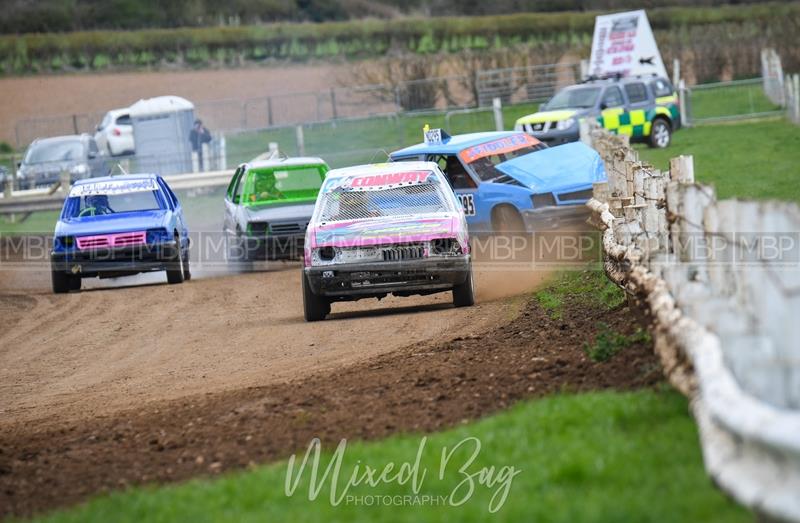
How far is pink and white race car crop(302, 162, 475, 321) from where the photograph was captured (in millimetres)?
13297

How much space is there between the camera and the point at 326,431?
24.3 ft

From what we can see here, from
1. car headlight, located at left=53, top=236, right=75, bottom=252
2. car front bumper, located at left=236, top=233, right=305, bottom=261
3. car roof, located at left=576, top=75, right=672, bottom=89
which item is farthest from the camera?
car roof, located at left=576, top=75, right=672, bottom=89

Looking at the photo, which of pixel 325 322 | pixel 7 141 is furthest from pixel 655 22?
pixel 325 322

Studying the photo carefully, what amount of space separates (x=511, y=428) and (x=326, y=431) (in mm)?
1150

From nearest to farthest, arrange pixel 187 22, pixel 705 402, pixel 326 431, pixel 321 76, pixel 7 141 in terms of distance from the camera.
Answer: pixel 705 402 < pixel 326 431 < pixel 7 141 < pixel 321 76 < pixel 187 22

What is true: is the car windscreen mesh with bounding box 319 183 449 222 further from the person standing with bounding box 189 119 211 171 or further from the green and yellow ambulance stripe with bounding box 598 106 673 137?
the person standing with bounding box 189 119 211 171

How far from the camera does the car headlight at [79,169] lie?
108 feet

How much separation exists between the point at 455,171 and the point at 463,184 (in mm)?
291

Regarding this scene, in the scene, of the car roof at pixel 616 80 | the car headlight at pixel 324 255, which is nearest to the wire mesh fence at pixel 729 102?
the car roof at pixel 616 80

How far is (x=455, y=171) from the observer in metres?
18.9

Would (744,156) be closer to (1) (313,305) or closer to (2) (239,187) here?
(2) (239,187)

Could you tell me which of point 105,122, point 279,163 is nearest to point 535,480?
point 279,163

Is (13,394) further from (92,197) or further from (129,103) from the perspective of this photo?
(129,103)

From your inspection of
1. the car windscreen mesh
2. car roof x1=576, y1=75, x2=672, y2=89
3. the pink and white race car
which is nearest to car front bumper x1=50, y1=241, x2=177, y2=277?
the car windscreen mesh
